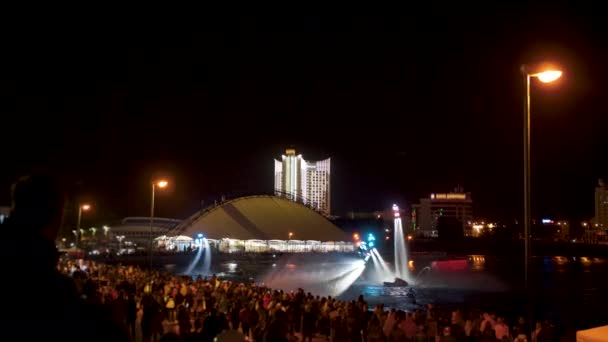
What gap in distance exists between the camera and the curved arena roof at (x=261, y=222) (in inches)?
4906

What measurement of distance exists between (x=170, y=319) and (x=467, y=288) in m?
50.3

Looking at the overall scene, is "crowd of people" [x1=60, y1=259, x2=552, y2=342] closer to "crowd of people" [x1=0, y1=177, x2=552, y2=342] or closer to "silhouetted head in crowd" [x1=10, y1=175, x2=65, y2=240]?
"crowd of people" [x1=0, y1=177, x2=552, y2=342]

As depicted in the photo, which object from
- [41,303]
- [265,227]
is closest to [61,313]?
[41,303]

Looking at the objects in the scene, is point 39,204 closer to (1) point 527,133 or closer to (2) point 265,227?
(1) point 527,133

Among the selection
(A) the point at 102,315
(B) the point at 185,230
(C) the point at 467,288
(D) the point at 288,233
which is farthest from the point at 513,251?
(A) the point at 102,315

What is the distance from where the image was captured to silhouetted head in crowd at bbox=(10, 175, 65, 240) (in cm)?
223

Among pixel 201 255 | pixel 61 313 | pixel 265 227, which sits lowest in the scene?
pixel 201 255

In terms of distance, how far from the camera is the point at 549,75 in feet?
42.6

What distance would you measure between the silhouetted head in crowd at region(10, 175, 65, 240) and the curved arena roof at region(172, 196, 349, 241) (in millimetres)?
121975

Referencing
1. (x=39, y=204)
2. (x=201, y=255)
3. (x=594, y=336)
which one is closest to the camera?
(x=39, y=204)

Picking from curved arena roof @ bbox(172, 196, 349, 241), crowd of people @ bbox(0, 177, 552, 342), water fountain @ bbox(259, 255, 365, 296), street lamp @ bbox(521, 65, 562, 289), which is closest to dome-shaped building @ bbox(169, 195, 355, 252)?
curved arena roof @ bbox(172, 196, 349, 241)

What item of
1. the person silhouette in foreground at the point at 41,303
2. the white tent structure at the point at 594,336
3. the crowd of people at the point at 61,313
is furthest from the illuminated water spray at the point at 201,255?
the person silhouette in foreground at the point at 41,303

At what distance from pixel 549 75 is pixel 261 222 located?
397 feet

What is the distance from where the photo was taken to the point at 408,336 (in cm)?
1672
